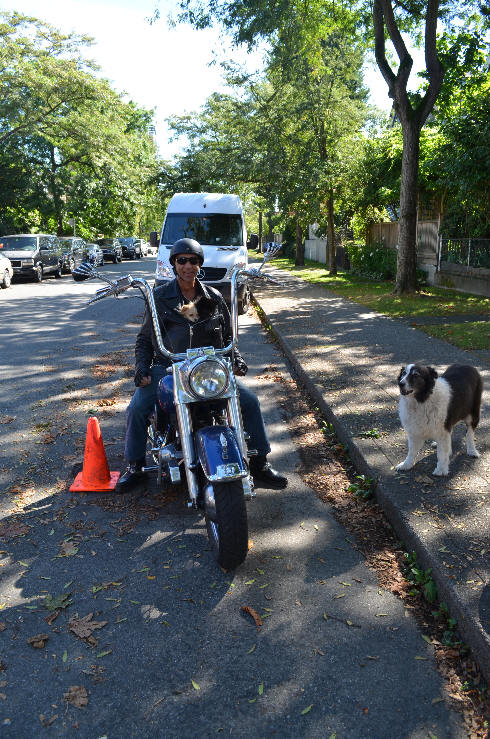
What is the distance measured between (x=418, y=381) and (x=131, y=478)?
230cm

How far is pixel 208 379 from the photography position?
12.0 ft

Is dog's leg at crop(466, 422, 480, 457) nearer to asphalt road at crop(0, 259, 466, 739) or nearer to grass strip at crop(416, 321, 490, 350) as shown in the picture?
asphalt road at crop(0, 259, 466, 739)

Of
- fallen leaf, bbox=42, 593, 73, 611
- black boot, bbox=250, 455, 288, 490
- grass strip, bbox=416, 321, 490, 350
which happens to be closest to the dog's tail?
black boot, bbox=250, 455, 288, 490

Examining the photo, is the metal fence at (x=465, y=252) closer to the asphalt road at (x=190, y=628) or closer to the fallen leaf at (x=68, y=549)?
the asphalt road at (x=190, y=628)

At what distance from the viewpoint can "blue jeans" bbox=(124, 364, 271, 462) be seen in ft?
14.2

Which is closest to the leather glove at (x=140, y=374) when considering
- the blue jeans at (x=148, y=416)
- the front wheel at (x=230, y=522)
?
the blue jeans at (x=148, y=416)

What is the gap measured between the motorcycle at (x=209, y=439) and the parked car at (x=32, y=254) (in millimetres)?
22153

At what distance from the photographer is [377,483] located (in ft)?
15.0

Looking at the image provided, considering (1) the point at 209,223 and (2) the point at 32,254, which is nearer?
(1) the point at 209,223

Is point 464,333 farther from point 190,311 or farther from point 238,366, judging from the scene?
point 190,311

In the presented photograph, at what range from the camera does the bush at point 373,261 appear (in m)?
23.7

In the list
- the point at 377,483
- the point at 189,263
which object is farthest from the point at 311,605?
the point at 189,263

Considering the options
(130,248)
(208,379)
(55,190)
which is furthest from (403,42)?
(130,248)

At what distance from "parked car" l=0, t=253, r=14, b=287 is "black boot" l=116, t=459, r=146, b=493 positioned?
19.3 meters
